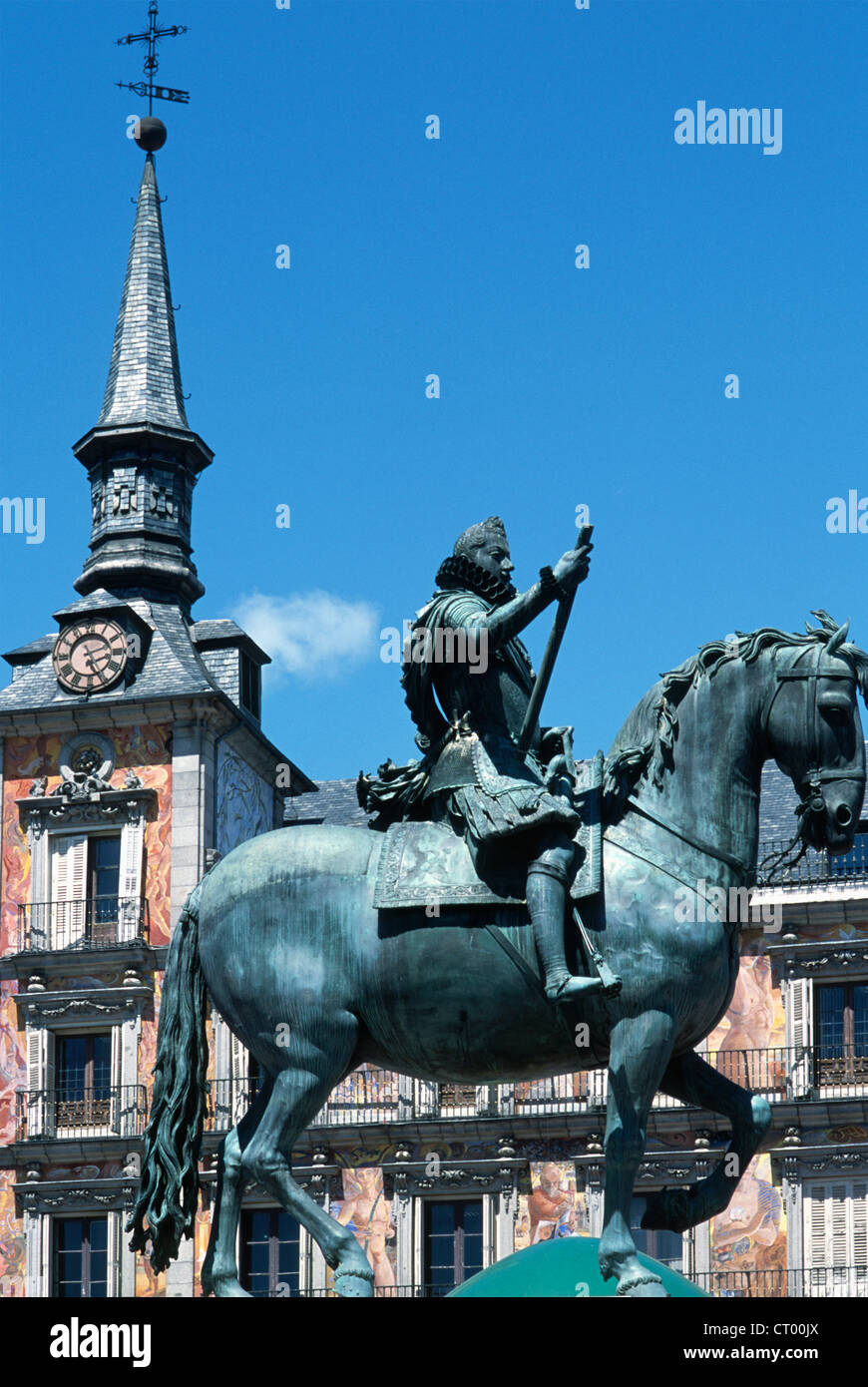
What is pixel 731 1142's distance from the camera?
439 inches

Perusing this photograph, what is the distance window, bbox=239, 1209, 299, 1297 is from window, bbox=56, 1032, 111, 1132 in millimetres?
3782

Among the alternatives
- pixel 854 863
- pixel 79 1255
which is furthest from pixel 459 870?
pixel 79 1255

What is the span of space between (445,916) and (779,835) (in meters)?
33.8

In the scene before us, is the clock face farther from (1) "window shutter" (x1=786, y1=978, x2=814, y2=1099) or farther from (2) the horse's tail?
(2) the horse's tail

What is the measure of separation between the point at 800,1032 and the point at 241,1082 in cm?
985

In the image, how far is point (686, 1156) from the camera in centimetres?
4134

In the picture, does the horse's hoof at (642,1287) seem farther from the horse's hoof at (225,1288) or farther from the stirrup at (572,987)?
the horse's hoof at (225,1288)

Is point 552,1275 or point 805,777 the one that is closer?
point 805,777

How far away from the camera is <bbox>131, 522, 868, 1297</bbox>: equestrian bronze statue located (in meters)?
10.8

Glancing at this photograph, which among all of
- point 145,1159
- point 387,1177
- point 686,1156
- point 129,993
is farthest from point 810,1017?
point 145,1159

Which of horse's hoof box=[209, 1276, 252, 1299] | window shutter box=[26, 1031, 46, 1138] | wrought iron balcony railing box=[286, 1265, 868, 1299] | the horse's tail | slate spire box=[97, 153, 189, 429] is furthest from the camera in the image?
slate spire box=[97, 153, 189, 429]

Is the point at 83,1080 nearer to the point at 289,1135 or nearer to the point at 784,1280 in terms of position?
the point at 784,1280

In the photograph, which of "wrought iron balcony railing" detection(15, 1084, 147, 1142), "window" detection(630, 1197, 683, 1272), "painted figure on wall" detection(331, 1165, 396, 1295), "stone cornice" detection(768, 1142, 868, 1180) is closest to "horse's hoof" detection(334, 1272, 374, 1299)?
"window" detection(630, 1197, 683, 1272)
